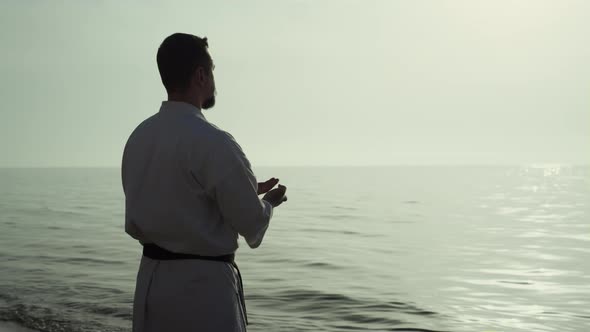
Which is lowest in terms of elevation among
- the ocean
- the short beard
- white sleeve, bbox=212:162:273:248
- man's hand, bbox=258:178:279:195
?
the ocean

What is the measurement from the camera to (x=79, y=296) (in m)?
12.4

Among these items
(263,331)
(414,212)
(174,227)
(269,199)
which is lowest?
(263,331)

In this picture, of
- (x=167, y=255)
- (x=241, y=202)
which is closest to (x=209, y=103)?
(x=241, y=202)

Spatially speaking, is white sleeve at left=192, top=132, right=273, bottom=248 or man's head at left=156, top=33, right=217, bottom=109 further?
man's head at left=156, top=33, right=217, bottom=109

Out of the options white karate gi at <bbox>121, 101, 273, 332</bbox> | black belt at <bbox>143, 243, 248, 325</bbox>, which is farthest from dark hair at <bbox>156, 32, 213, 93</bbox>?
black belt at <bbox>143, 243, 248, 325</bbox>

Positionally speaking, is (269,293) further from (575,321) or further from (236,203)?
(236,203)

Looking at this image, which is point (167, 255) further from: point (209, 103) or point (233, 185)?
point (209, 103)

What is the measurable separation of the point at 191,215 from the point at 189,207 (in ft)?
0.12

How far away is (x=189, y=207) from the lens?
2682 mm

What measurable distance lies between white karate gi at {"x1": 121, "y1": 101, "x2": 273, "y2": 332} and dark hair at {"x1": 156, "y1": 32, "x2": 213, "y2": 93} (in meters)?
0.12

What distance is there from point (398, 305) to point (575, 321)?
11.3ft

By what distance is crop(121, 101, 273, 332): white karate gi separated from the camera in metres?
2.61

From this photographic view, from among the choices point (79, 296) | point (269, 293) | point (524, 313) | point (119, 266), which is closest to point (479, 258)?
point (524, 313)

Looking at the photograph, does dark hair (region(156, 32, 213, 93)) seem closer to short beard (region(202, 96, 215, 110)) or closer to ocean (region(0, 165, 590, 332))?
short beard (region(202, 96, 215, 110))
